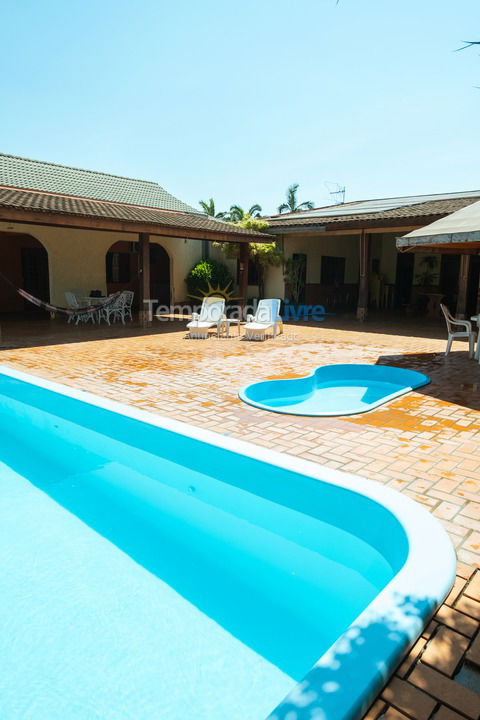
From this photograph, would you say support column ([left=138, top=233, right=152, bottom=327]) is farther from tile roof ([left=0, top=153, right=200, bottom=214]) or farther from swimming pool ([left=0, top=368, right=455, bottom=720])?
swimming pool ([left=0, top=368, right=455, bottom=720])

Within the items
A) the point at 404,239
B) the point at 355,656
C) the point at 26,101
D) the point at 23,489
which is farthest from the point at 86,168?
the point at 355,656

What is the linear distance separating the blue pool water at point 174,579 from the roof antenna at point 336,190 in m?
28.2

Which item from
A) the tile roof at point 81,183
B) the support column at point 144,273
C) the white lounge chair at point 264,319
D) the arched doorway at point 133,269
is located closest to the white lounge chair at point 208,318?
the white lounge chair at point 264,319

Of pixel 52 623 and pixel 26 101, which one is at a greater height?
pixel 26 101

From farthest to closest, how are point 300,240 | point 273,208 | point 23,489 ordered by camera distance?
1. point 273,208
2. point 300,240
3. point 23,489

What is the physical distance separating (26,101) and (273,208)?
24631 millimetres

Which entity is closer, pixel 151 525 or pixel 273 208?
pixel 151 525

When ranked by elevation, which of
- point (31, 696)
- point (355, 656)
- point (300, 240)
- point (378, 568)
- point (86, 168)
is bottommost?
point (31, 696)

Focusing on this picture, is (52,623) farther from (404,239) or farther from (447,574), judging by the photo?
(404,239)

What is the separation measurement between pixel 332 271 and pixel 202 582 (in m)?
16.7

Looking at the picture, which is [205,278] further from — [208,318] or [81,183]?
[208,318]

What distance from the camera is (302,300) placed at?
17359 millimetres

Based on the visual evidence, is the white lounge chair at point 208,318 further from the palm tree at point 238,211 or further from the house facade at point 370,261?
the palm tree at point 238,211

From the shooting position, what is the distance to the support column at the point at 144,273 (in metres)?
11.7
